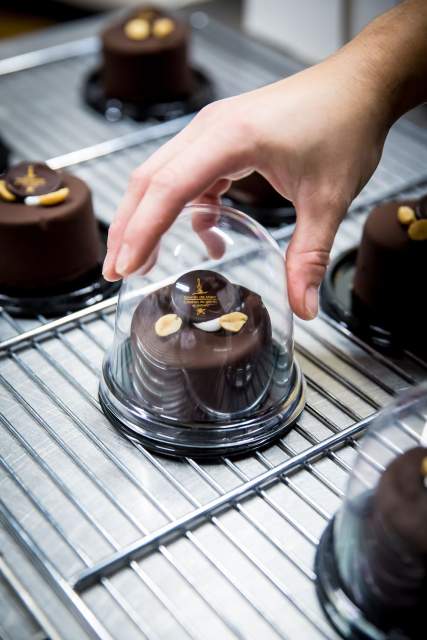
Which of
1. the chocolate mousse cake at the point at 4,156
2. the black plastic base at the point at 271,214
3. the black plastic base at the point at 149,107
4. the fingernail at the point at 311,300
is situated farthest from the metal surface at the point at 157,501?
the black plastic base at the point at 149,107

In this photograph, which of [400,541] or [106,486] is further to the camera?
[106,486]

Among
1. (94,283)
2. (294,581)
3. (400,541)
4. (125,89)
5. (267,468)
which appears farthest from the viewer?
(125,89)

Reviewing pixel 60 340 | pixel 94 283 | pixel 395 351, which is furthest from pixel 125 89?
pixel 395 351

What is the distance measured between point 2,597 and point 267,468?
0.28 metres

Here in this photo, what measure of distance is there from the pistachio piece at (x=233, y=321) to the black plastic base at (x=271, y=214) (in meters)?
0.39

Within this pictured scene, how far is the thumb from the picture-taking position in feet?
2.96

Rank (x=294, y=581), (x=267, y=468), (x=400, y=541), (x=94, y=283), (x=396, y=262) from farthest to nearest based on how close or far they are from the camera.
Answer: (x=94, y=283) < (x=396, y=262) < (x=267, y=468) < (x=294, y=581) < (x=400, y=541)

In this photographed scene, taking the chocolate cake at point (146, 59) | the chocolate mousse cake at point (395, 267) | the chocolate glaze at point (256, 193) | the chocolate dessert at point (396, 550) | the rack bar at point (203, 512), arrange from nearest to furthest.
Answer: the chocolate dessert at point (396, 550)
the rack bar at point (203, 512)
the chocolate mousse cake at point (395, 267)
the chocolate glaze at point (256, 193)
the chocolate cake at point (146, 59)

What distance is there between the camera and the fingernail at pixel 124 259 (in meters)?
0.86

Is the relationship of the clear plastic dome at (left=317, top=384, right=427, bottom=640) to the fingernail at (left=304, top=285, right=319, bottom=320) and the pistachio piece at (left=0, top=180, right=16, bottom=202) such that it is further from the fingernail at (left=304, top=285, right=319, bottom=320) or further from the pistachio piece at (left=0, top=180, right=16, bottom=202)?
the pistachio piece at (left=0, top=180, right=16, bottom=202)

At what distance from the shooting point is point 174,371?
2.88 ft

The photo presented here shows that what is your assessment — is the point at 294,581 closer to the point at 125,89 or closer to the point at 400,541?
the point at 400,541

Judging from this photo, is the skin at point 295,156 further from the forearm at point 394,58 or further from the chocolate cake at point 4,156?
the chocolate cake at point 4,156

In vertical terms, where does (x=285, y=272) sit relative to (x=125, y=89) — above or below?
above
